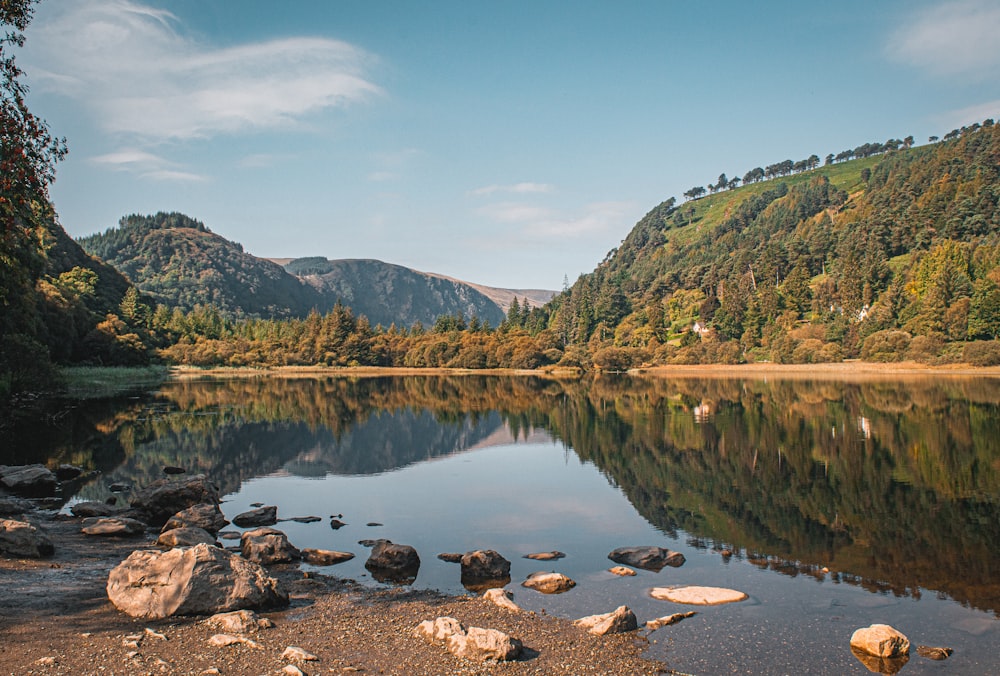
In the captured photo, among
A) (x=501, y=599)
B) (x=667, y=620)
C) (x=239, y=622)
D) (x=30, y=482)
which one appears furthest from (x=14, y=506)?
(x=667, y=620)

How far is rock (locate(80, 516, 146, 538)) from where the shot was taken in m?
17.2

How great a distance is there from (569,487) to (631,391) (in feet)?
184

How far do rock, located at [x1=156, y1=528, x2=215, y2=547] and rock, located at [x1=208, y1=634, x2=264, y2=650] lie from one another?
6414 millimetres

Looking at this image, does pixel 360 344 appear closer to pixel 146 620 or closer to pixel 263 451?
pixel 263 451

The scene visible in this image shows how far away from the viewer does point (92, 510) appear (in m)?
19.7

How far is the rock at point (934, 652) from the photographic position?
10.3 metres

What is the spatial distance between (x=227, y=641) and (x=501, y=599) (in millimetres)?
4871

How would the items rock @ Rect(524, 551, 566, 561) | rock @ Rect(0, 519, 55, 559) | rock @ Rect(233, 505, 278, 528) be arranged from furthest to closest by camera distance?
rock @ Rect(233, 505, 278, 528) → rock @ Rect(524, 551, 566, 561) → rock @ Rect(0, 519, 55, 559)

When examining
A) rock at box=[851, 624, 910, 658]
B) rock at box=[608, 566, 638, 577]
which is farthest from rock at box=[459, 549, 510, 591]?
rock at box=[851, 624, 910, 658]

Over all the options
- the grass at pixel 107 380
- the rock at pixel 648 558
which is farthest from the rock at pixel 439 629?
the grass at pixel 107 380

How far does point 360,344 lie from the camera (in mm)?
154750

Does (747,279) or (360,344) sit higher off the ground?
(747,279)

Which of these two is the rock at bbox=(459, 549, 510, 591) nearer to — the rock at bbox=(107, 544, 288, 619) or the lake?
the lake

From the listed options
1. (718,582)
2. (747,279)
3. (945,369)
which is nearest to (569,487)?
(718,582)
